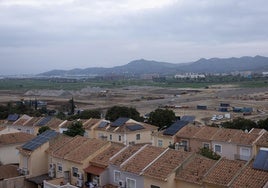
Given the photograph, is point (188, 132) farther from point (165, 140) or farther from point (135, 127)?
point (135, 127)

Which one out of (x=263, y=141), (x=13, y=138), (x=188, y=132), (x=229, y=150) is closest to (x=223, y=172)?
(x=263, y=141)

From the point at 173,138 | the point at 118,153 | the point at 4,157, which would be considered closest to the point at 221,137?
the point at 173,138

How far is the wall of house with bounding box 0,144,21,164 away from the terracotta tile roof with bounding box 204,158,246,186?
1819 cm

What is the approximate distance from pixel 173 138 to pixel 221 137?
4.84 meters

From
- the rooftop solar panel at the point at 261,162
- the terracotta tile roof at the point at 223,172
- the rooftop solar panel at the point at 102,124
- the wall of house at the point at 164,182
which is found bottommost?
the rooftop solar panel at the point at 102,124

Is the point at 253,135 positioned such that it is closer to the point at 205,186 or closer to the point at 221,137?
the point at 221,137

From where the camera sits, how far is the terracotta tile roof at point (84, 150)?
21.8 metres

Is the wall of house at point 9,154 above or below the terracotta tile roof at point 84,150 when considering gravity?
below

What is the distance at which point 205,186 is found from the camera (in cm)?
1641

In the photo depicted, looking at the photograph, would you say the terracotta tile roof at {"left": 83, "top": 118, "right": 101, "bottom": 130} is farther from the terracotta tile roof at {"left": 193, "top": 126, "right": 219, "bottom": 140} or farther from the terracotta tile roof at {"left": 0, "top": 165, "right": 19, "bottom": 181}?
the terracotta tile roof at {"left": 0, "top": 165, "right": 19, "bottom": 181}

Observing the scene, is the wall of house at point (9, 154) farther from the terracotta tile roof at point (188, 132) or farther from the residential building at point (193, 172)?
the residential building at point (193, 172)

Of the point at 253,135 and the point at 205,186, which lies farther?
the point at 253,135

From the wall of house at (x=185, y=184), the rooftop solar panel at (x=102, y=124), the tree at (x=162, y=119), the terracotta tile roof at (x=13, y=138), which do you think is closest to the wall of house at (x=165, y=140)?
the rooftop solar panel at (x=102, y=124)

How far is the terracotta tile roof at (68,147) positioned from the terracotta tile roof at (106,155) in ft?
6.95
